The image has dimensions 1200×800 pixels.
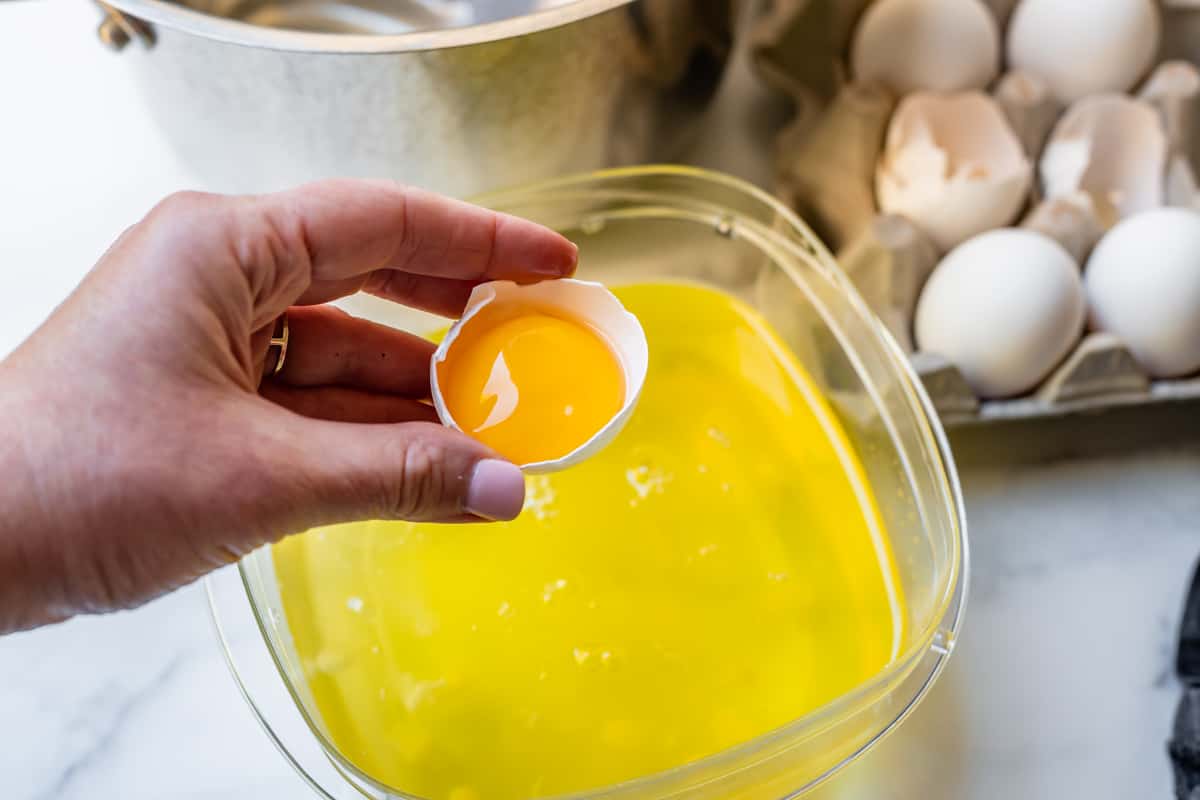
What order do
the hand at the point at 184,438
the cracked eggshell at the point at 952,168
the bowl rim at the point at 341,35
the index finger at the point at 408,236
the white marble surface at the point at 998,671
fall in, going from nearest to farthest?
the hand at the point at 184,438
the index finger at the point at 408,236
the bowl rim at the point at 341,35
the white marble surface at the point at 998,671
the cracked eggshell at the point at 952,168

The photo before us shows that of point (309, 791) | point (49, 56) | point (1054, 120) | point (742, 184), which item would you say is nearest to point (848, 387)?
point (742, 184)

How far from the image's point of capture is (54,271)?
1.21m

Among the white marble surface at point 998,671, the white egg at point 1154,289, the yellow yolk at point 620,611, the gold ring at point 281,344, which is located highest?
the gold ring at point 281,344

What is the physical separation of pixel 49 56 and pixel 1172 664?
1524mm

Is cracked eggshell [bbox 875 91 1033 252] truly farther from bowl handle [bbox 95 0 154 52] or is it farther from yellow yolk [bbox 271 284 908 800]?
bowl handle [bbox 95 0 154 52]

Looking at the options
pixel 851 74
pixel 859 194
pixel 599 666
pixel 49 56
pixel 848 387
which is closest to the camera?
pixel 599 666

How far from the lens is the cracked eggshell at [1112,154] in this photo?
1.15 metres

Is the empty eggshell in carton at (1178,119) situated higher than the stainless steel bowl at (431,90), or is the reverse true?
the stainless steel bowl at (431,90)

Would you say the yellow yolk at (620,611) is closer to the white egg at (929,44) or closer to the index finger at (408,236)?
the index finger at (408,236)

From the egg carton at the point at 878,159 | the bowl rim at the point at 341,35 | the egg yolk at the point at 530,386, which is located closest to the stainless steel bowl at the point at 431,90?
the bowl rim at the point at 341,35

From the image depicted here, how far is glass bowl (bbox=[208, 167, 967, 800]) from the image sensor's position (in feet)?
2.56

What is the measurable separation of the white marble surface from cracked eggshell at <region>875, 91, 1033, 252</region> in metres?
0.23

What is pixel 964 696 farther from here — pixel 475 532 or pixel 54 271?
pixel 54 271

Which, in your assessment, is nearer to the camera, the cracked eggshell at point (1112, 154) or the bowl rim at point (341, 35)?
the bowl rim at point (341, 35)
